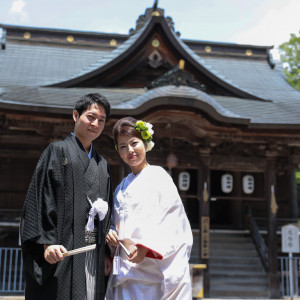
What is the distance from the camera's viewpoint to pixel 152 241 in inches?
110

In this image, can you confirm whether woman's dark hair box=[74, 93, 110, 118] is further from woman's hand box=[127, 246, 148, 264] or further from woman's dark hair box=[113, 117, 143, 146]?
woman's hand box=[127, 246, 148, 264]

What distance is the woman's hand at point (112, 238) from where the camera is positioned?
2.89m

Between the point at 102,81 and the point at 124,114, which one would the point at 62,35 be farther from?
the point at 124,114

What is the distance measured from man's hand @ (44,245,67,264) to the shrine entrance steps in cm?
707

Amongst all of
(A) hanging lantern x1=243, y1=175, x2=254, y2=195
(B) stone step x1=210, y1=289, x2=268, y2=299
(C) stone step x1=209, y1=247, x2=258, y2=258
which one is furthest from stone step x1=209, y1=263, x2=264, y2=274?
(A) hanging lantern x1=243, y1=175, x2=254, y2=195

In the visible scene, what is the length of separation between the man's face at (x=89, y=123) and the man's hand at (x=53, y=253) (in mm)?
772

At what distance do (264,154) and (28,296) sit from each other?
26.8ft

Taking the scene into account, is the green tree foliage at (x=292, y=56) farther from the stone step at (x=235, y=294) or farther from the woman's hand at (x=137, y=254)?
the woman's hand at (x=137, y=254)

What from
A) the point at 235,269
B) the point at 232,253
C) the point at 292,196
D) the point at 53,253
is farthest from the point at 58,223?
the point at 292,196

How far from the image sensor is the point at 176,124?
9.27m

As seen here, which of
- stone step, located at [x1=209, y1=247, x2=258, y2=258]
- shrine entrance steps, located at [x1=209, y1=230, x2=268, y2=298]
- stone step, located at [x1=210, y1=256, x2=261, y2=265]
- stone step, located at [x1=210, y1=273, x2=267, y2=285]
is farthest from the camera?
stone step, located at [x1=209, y1=247, x2=258, y2=258]

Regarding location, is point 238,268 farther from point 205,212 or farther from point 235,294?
point 205,212

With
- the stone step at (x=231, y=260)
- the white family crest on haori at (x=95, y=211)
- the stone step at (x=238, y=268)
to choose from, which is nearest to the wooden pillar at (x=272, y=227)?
the stone step at (x=238, y=268)

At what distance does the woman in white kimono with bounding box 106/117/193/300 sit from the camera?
9.27 feet
